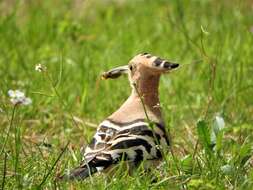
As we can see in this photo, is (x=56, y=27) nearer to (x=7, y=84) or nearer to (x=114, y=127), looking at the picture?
(x=7, y=84)

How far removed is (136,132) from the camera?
4191 millimetres

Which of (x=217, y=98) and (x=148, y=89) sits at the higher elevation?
(x=148, y=89)

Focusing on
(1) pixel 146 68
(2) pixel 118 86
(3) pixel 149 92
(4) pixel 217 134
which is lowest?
(2) pixel 118 86

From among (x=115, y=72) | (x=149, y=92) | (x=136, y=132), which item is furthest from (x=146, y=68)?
(x=136, y=132)

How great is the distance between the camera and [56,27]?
748 centimetres

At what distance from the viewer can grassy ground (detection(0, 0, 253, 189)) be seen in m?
4.17

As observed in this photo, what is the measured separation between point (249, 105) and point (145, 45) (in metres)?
1.44

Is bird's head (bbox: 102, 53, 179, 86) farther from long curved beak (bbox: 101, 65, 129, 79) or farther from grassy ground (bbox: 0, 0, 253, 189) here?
grassy ground (bbox: 0, 0, 253, 189)

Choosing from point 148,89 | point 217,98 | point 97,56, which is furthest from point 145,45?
point 148,89

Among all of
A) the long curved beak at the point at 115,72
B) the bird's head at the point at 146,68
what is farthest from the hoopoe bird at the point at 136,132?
the long curved beak at the point at 115,72

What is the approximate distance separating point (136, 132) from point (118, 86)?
2182mm

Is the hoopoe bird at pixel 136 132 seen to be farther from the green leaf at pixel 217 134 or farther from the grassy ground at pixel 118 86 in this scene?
the green leaf at pixel 217 134

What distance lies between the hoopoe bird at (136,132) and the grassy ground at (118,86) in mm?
67

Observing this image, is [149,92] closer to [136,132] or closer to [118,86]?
[136,132]
